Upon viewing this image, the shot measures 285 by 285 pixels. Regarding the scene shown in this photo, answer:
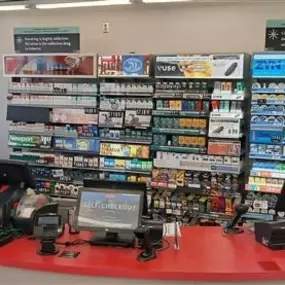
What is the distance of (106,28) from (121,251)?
12.4ft

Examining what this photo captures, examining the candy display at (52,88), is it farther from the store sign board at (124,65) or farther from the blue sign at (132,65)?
the blue sign at (132,65)

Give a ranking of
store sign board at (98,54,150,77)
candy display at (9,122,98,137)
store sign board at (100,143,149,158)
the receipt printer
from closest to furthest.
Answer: the receipt printer → store sign board at (98,54,150,77) → store sign board at (100,143,149,158) → candy display at (9,122,98,137)

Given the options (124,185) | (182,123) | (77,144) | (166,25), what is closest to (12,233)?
(124,185)

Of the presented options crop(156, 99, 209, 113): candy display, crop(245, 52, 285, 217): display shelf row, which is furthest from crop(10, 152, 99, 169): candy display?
crop(245, 52, 285, 217): display shelf row

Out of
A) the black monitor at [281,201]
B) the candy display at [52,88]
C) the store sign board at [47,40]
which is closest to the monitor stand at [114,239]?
the black monitor at [281,201]

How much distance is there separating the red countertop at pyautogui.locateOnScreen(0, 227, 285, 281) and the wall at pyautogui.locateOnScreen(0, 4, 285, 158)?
10.2 feet

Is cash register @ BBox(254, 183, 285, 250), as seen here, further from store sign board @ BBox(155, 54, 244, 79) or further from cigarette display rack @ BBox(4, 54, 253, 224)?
store sign board @ BBox(155, 54, 244, 79)

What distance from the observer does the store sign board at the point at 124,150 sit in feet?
17.2

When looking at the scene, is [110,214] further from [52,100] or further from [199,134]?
[52,100]

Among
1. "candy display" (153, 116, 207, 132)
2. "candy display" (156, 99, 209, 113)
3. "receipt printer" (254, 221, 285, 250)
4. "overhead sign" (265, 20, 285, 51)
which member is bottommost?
"receipt printer" (254, 221, 285, 250)

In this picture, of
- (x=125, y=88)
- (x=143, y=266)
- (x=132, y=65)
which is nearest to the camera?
(x=143, y=266)

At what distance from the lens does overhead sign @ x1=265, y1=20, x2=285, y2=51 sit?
4.86 meters

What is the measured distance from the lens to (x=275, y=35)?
4891 mm

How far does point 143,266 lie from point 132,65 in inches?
120
